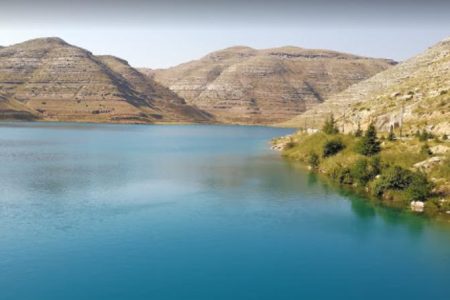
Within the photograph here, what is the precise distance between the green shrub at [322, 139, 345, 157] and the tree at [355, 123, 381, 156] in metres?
8.59

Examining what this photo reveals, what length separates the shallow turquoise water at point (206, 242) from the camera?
108 feet

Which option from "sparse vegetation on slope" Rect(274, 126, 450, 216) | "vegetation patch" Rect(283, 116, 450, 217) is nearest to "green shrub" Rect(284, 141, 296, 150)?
"vegetation patch" Rect(283, 116, 450, 217)

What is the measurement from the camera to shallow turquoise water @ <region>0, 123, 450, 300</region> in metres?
32.8

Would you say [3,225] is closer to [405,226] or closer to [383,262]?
[383,262]

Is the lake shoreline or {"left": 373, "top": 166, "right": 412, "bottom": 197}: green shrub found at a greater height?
{"left": 373, "top": 166, "right": 412, "bottom": 197}: green shrub

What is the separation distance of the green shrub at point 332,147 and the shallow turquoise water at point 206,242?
15417mm

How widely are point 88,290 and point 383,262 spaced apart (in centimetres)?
2331

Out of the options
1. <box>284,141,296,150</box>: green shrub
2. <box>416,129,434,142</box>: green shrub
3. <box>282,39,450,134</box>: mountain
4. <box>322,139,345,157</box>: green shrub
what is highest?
<box>282,39,450,134</box>: mountain

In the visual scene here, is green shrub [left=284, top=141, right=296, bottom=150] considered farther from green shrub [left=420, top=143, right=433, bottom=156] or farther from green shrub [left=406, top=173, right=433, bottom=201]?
green shrub [left=406, top=173, right=433, bottom=201]

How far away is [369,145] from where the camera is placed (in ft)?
250

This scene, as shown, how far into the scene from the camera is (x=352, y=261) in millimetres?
38844

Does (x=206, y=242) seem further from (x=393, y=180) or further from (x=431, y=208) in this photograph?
(x=393, y=180)

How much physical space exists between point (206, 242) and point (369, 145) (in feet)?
141

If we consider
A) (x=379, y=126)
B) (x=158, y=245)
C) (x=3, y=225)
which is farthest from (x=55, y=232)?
(x=379, y=126)
